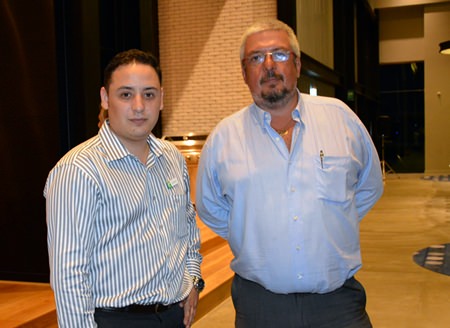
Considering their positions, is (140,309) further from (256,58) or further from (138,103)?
(256,58)

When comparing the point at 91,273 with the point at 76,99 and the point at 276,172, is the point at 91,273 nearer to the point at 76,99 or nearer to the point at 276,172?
the point at 276,172

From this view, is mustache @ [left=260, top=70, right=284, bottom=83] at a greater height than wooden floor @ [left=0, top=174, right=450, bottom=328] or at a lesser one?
greater

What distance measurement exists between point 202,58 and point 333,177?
7.89 m

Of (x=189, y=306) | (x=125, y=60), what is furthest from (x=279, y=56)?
(x=189, y=306)

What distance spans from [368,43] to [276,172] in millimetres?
18332

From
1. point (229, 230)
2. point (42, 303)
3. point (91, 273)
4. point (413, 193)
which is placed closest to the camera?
point (91, 273)

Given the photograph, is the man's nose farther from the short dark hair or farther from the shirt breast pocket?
the shirt breast pocket

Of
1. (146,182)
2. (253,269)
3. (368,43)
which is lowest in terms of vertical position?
(253,269)

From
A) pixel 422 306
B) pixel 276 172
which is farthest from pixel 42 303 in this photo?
pixel 422 306

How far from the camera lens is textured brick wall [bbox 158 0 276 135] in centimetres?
936

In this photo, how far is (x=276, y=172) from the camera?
206 cm

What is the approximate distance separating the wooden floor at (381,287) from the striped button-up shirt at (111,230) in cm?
235

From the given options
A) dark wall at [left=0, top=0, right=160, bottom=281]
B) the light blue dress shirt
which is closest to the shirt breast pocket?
the light blue dress shirt

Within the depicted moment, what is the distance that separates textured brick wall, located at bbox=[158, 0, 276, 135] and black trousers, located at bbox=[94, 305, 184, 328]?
7.63 meters
